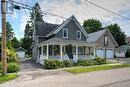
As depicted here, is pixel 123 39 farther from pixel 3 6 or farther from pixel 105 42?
pixel 3 6

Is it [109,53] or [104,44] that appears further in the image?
[109,53]

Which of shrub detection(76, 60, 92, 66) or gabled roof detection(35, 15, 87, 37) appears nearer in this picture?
shrub detection(76, 60, 92, 66)

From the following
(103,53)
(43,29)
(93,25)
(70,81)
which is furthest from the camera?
(93,25)

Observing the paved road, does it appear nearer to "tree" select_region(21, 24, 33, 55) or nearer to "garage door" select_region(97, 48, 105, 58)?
"garage door" select_region(97, 48, 105, 58)

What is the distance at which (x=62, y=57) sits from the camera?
26359 mm

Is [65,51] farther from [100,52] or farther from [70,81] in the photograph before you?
[70,81]

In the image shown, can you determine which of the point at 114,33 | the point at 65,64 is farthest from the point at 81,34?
the point at 114,33

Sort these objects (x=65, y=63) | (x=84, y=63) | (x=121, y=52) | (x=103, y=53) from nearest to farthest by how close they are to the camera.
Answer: (x=65, y=63) → (x=84, y=63) → (x=103, y=53) → (x=121, y=52)

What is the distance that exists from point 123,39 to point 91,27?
50.0 ft

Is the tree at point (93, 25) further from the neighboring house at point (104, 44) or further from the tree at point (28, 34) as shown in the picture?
the neighboring house at point (104, 44)

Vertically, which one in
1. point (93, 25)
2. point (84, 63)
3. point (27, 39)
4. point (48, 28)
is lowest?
point (84, 63)

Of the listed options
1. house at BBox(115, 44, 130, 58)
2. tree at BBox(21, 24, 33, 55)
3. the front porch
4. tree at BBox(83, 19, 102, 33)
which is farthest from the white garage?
tree at BBox(83, 19, 102, 33)

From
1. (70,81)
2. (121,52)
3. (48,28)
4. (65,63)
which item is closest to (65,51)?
(65,63)

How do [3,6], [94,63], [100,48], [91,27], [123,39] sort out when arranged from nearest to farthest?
[3,6]
[94,63]
[100,48]
[123,39]
[91,27]
